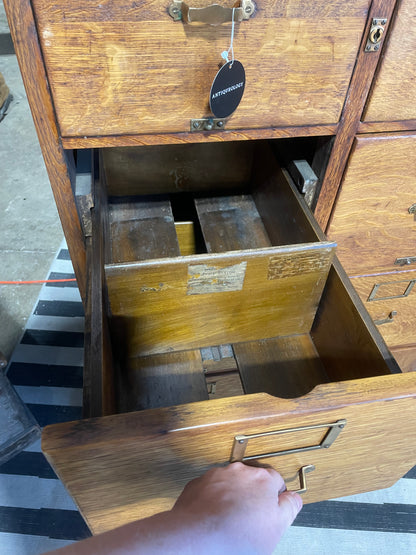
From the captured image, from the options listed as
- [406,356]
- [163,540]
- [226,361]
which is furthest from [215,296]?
[406,356]

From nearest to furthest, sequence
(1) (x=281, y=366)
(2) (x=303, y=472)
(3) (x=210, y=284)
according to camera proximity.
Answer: (2) (x=303, y=472) → (3) (x=210, y=284) → (1) (x=281, y=366)

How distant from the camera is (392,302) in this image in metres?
1.00

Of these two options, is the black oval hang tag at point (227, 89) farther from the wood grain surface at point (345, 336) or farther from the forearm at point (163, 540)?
the forearm at point (163, 540)

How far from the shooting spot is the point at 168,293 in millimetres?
666

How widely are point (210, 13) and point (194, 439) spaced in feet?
1.48

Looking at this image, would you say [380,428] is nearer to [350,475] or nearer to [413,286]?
[350,475]

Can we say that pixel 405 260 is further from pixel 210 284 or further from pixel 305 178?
pixel 210 284

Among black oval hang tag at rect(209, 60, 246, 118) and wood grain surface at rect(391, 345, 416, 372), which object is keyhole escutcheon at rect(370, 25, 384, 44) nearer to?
black oval hang tag at rect(209, 60, 246, 118)

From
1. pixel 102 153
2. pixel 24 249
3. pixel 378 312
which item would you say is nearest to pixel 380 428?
pixel 378 312

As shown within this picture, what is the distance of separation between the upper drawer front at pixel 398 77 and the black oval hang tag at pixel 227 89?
0.64ft

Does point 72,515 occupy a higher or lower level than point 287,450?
lower

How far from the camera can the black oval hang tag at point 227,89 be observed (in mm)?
501

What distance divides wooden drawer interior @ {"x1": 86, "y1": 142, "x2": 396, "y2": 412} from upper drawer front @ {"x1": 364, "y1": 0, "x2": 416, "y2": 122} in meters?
0.20

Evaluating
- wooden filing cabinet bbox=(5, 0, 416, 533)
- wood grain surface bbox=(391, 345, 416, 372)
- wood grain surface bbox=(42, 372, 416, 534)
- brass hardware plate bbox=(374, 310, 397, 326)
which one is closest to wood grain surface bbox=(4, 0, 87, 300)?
wooden filing cabinet bbox=(5, 0, 416, 533)
